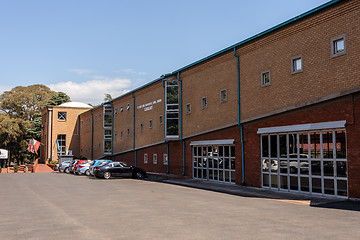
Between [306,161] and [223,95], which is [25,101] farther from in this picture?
[306,161]

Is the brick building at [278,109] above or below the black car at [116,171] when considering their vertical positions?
above

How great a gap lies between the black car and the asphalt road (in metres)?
13.6

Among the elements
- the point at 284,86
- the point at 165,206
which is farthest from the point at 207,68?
the point at 165,206

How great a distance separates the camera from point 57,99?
77.4 meters

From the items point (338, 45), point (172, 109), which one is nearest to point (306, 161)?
point (338, 45)

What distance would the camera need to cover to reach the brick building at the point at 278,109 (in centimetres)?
1560

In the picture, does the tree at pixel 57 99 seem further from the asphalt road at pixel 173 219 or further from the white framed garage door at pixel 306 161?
the white framed garage door at pixel 306 161

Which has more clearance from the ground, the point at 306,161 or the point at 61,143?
the point at 61,143

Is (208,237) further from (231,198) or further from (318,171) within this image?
(318,171)

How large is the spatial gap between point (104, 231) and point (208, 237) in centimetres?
261

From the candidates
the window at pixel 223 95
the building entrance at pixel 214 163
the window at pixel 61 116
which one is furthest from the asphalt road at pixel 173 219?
the window at pixel 61 116

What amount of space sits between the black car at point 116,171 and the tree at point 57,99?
49.6 m

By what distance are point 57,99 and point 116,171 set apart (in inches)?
2059

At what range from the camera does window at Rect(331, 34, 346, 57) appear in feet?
52.0
